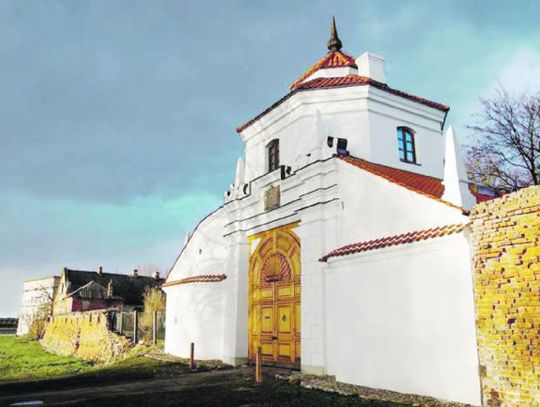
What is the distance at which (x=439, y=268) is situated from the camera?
29.3 ft

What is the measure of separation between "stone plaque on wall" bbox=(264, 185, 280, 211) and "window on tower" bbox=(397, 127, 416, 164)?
4.25 m

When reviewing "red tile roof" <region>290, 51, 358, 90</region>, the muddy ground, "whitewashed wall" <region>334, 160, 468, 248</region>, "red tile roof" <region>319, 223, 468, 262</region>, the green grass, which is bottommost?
the green grass

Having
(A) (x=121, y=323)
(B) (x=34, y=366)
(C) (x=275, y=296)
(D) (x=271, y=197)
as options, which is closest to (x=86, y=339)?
(B) (x=34, y=366)

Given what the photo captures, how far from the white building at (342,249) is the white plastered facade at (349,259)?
0.11 ft

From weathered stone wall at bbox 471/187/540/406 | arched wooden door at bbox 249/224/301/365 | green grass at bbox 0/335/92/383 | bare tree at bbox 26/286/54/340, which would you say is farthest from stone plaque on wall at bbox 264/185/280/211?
bare tree at bbox 26/286/54/340

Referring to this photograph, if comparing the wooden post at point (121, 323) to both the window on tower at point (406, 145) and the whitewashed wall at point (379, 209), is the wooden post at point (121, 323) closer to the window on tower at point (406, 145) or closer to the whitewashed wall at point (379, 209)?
the whitewashed wall at point (379, 209)

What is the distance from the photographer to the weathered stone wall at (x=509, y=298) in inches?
287

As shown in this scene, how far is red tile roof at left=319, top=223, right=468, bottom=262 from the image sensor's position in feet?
29.0

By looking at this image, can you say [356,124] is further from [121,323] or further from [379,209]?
[121,323]

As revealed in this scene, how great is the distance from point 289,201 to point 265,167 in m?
2.54

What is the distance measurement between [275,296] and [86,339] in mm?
18807

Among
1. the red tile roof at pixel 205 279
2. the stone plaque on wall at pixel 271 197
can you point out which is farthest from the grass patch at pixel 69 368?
the stone plaque on wall at pixel 271 197

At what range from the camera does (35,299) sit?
69.9m

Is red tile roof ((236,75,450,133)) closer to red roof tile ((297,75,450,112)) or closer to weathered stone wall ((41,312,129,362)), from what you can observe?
red roof tile ((297,75,450,112))
